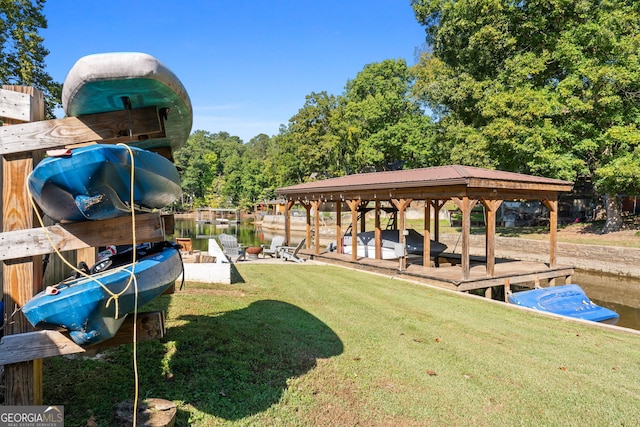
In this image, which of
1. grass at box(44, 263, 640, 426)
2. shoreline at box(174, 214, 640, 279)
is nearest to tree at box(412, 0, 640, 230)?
shoreline at box(174, 214, 640, 279)

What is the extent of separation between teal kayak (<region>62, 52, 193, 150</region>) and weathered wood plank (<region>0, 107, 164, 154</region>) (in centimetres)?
6

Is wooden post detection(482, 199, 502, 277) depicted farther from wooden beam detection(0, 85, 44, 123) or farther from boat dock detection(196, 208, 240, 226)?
boat dock detection(196, 208, 240, 226)

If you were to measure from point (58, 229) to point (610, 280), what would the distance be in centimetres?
1955

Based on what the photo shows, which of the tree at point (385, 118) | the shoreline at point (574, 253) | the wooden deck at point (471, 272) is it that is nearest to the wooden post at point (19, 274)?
the wooden deck at point (471, 272)

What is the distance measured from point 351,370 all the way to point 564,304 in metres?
8.10

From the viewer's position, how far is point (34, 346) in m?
2.59

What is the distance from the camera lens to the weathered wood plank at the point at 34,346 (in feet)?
8.38

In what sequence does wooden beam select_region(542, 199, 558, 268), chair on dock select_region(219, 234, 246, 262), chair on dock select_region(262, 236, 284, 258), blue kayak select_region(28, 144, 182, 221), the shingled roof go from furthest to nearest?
chair on dock select_region(262, 236, 284, 258), chair on dock select_region(219, 234, 246, 262), wooden beam select_region(542, 199, 558, 268), the shingled roof, blue kayak select_region(28, 144, 182, 221)

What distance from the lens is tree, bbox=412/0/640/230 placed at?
731 inches

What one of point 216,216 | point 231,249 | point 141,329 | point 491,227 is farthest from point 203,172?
point 141,329

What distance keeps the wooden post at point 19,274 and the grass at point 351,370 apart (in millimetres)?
415

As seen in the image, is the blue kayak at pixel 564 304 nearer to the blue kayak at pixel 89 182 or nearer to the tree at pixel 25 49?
the blue kayak at pixel 89 182

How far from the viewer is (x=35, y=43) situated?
63.6ft

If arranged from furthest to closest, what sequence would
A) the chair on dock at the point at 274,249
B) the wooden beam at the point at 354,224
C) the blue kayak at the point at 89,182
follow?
the chair on dock at the point at 274,249
the wooden beam at the point at 354,224
the blue kayak at the point at 89,182
